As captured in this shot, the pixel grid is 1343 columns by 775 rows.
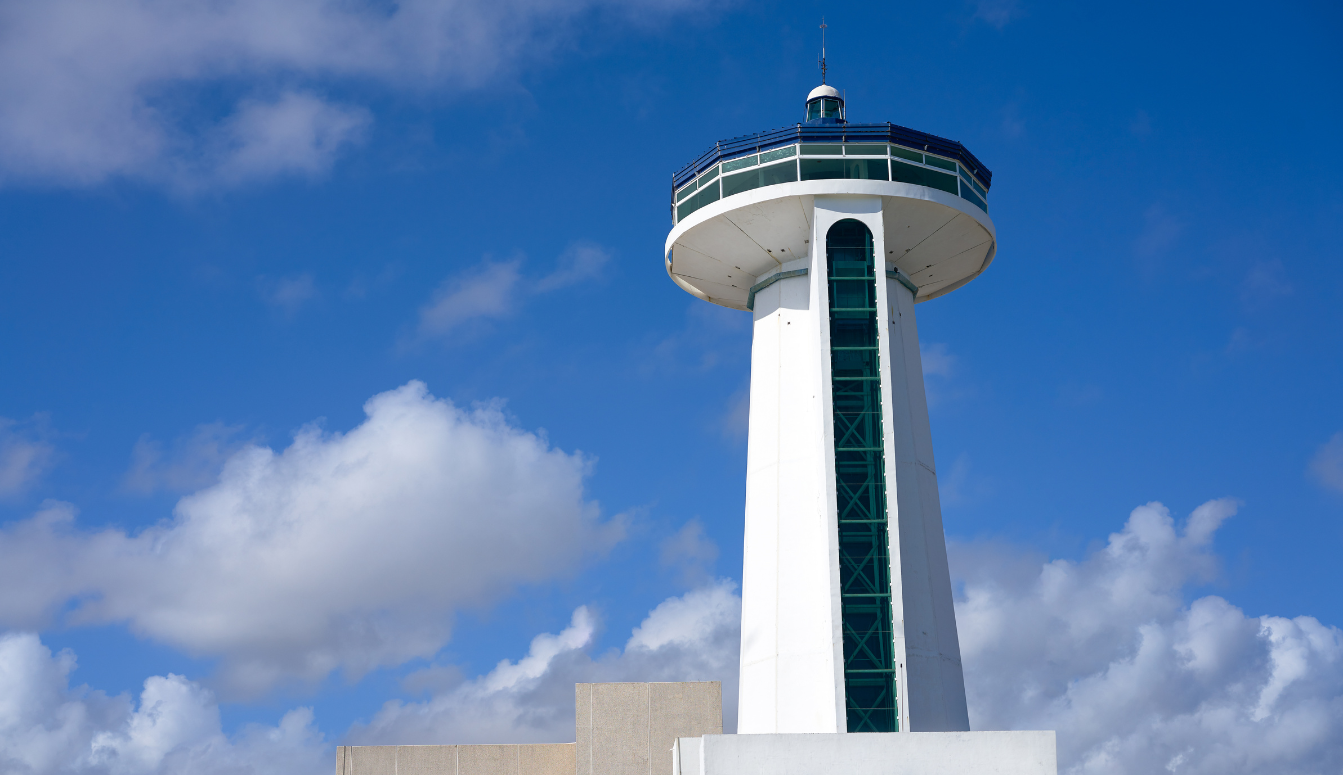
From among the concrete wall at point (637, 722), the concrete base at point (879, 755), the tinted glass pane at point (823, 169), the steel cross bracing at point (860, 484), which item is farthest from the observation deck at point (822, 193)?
the concrete base at point (879, 755)

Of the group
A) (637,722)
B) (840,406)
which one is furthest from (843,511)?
(637,722)

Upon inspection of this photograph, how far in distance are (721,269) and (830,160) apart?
6.26 metres

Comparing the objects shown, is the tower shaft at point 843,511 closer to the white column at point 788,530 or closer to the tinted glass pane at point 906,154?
the white column at point 788,530

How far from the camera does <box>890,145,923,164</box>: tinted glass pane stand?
43.8m

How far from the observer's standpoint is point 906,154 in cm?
4397

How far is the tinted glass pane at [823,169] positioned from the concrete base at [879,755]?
17.8 metres

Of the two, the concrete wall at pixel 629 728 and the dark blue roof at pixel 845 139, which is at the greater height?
the dark blue roof at pixel 845 139

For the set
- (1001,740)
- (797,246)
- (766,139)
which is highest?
(766,139)

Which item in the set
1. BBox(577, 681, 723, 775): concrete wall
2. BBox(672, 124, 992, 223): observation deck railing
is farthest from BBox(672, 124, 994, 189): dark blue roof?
BBox(577, 681, 723, 775): concrete wall

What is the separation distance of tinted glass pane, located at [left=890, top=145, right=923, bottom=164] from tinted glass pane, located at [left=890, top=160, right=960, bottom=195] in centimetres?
25

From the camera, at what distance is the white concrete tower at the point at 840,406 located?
40.0m

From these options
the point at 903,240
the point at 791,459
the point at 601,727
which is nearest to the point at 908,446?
the point at 791,459

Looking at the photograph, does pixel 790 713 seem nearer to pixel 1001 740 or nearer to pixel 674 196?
pixel 1001 740

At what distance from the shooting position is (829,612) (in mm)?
39031
